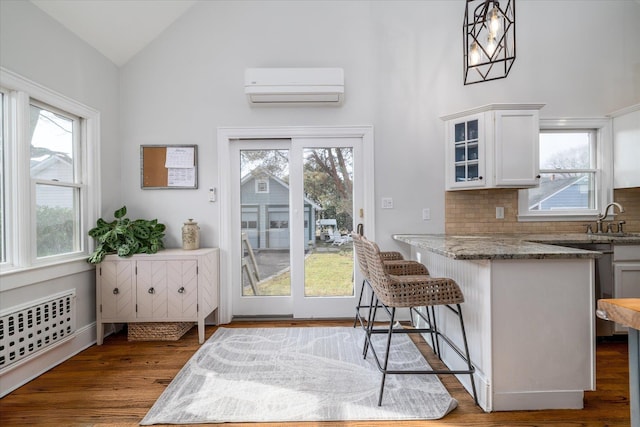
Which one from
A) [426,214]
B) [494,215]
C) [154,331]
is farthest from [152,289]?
[494,215]

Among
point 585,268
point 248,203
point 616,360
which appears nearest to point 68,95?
point 248,203

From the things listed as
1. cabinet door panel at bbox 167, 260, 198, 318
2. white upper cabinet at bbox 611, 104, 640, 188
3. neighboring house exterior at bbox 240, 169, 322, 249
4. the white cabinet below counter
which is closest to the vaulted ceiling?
neighboring house exterior at bbox 240, 169, 322, 249

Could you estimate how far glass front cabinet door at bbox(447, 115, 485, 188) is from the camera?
9.00ft

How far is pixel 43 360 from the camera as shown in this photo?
85.7 inches

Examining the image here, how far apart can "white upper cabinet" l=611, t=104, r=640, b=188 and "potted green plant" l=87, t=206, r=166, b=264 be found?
171 inches

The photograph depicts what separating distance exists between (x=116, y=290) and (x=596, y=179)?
4589 millimetres

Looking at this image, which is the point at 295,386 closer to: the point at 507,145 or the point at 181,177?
the point at 181,177

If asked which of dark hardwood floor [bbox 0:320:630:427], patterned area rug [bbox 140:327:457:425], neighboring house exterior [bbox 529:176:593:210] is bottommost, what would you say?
dark hardwood floor [bbox 0:320:630:427]

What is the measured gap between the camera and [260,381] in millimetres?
1990

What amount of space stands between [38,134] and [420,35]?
3.38m

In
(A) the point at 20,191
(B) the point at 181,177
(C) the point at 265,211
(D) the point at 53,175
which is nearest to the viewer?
(A) the point at 20,191

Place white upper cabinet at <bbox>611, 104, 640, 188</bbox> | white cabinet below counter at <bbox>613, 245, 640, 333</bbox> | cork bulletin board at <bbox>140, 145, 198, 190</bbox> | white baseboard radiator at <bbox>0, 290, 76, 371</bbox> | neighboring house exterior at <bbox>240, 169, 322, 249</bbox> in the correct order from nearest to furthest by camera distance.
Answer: white baseboard radiator at <bbox>0, 290, 76, 371</bbox> → white cabinet below counter at <bbox>613, 245, 640, 333</bbox> → white upper cabinet at <bbox>611, 104, 640, 188</bbox> → cork bulletin board at <bbox>140, 145, 198, 190</bbox> → neighboring house exterior at <bbox>240, 169, 322, 249</bbox>

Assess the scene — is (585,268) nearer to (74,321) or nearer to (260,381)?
(260,381)

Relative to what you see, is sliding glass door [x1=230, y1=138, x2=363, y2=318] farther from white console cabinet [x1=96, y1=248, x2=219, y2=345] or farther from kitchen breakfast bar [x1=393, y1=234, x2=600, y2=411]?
kitchen breakfast bar [x1=393, y1=234, x2=600, y2=411]
